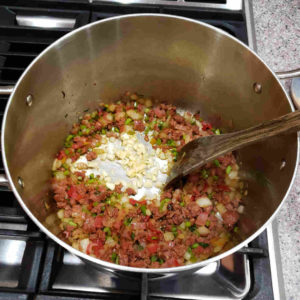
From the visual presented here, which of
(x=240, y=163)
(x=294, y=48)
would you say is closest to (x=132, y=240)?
(x=240, y=163)

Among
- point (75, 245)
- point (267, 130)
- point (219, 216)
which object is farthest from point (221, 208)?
point (75, 245)

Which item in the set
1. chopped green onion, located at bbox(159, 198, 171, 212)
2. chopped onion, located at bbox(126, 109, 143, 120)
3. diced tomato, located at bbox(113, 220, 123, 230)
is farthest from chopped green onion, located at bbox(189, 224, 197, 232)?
chopped onion, located at bbox(126, 109, 143, 120)

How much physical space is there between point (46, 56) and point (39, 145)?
28 centimetres

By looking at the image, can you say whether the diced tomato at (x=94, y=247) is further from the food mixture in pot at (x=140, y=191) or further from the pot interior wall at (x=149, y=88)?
the pot interior wall at (x=149, y=88)

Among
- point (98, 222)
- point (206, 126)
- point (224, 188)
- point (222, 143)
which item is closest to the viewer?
point (222, 143)

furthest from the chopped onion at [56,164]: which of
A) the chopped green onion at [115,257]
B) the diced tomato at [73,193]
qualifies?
the chopped green onion at [115,257]

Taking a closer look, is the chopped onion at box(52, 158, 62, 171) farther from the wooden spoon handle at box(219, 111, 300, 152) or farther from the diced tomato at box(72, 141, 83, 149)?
the wooden spoon handle at box(219, 111, 300, 152)

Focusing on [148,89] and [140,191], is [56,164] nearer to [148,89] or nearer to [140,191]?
[140,191]

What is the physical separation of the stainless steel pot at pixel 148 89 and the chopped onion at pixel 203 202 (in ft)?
0.41

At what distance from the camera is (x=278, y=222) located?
36.0 inches

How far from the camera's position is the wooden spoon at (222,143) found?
80 centimetres

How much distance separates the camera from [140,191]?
1158 mm

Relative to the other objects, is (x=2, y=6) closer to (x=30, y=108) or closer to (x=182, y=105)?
(x=30, y=108)

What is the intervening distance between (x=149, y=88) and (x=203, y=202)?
0.45m
